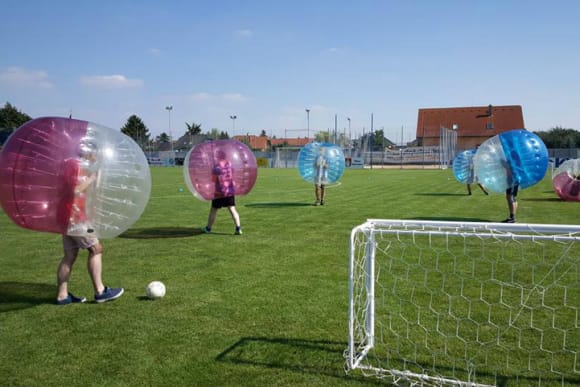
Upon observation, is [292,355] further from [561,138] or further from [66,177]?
[561,138]

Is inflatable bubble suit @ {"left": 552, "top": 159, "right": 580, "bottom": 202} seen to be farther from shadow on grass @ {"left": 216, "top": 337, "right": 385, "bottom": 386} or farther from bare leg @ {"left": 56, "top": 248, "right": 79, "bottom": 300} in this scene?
bare leg @ {"left": 56, "top": 248, "right": 79, "bottom": 300}

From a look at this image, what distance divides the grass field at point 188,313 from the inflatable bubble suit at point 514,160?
3600 mm

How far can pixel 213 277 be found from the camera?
6867 millimetres

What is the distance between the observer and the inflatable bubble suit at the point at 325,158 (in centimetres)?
1539

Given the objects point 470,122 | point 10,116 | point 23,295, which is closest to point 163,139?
point 10,116

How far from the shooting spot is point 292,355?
14.0ft

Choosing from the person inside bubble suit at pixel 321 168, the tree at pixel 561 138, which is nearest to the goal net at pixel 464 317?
the person inside bubble suit at pixel 321 168

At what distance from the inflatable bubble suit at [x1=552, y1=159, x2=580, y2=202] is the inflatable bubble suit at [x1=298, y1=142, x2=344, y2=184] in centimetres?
778

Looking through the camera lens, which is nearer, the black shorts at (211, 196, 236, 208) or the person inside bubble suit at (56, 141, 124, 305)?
the person inside bubble suit at (56, 141, 124, 305)

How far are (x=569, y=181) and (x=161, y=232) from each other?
13.7 m

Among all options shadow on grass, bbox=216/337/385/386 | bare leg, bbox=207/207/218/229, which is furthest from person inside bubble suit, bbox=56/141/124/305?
bare leg, bbox=207/207/218/229

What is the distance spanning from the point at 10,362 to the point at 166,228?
23.6 ft

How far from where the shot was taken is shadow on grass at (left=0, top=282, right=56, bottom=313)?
573 cm

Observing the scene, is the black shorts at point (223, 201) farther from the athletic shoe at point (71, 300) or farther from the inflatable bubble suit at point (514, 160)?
the inflatable bubble suit at point (514, 160)
